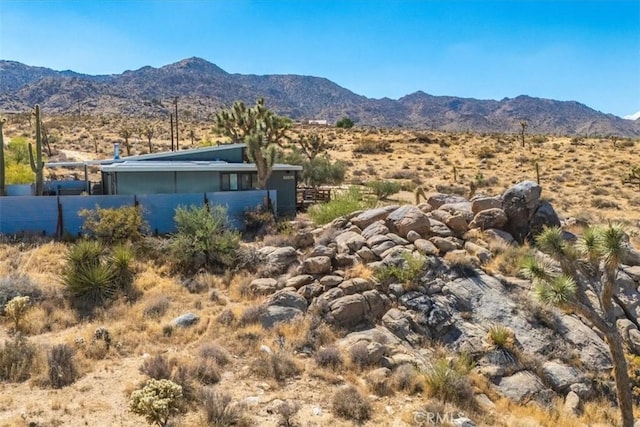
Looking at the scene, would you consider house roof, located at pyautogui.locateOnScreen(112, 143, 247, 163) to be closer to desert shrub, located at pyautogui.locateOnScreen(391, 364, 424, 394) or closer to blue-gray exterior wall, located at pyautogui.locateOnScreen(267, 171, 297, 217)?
blue-gray exterior wall, located at pyautogui.locateOnScreen(267, 171, 297, 217)

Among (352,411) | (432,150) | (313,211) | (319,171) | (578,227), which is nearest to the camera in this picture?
(352,411)

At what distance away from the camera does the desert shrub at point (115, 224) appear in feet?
56.2

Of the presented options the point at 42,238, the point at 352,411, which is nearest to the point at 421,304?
the point at 352,411

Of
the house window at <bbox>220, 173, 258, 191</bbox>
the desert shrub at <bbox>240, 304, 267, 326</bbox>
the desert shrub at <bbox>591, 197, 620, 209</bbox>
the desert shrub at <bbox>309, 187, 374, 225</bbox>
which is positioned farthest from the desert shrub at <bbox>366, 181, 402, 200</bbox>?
the desert shrub at <bbox>240, 304, 267, 326</bbox>

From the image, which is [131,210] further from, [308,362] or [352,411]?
[352,411]

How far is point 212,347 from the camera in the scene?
10.9m

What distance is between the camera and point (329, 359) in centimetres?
1091

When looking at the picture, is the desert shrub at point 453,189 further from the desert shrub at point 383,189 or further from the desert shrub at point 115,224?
the desert shrub at point 115,224

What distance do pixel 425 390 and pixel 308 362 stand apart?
254 cm

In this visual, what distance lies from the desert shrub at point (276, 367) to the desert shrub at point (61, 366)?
3.55 metres

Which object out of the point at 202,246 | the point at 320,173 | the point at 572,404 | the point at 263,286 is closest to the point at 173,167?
the point at 202,246

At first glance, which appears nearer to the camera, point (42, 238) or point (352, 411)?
point (352, 411)

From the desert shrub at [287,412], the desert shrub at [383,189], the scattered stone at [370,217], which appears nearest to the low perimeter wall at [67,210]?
the scattered stone at [370,217]

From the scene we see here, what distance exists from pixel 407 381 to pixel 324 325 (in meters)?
2.70
